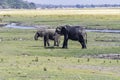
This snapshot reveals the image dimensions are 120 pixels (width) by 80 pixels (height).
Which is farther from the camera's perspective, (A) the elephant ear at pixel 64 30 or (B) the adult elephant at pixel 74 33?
(A) the elephant ear at pixel 64 30

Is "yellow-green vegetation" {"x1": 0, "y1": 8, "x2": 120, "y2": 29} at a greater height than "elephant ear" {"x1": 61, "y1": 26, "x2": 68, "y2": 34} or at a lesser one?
lesser

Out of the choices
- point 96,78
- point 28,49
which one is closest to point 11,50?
point 28,49

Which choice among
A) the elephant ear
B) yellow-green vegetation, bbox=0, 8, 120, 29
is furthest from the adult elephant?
yellow-green vegetation, bbox=0, 8, 120, 29

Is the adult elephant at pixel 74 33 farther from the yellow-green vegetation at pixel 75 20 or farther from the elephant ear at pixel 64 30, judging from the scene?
the yellow-green vegetation at pixel 75 20

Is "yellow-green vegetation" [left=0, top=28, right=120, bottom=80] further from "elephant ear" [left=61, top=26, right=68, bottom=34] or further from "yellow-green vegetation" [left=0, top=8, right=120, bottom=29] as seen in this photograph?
"yellow-green vegetation" [left=0, top=8, right=120, bottom=29]

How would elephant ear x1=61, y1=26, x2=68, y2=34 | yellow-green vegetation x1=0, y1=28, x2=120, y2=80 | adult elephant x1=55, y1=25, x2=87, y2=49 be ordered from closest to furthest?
yellow-green vegetation x1=0, y1=28, x2=120, y2=80 < adult elephant x1=55, y1=25, x2=87, y2=49 < elephant ear x1=61, y1=26, x2=68, y2=34

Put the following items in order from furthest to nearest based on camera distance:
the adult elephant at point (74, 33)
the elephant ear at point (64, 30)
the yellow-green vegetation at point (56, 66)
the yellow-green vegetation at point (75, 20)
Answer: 1. the yellow-green vegetation at point (75, 20)
2. the elephant ear at point (64, 30)
3. the adult elephant at point (74, 33)
4. the yellow-green vegetation at point (56, 66)

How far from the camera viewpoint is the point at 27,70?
2241 cm

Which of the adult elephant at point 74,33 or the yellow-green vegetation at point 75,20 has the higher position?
the adult elephant at point 74,33

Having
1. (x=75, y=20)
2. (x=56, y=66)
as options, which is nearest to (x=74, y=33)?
(x=56, y=66)

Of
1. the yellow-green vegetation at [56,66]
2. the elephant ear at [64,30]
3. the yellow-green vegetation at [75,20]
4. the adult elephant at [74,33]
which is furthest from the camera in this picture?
the yellow-green vegetation at [75,20]

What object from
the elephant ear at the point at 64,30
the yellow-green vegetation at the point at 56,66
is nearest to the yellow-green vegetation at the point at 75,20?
the elephant ear at the point at 64,30

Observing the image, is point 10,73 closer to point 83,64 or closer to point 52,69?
point 52,69

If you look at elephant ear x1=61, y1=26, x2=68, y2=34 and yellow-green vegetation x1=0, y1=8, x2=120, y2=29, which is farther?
yellow-green vegetation x1=0, y1=8, x2=120, y2=29
